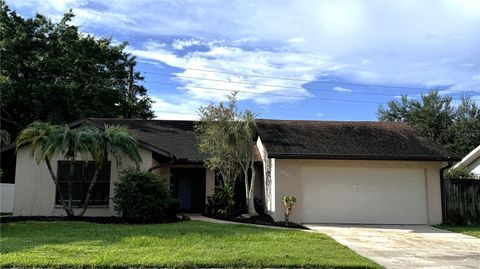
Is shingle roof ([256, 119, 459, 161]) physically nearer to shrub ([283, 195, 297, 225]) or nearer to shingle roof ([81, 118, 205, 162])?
shrub ([283, 195, 297, 225])

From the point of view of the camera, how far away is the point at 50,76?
28.7 m

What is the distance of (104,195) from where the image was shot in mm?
16922

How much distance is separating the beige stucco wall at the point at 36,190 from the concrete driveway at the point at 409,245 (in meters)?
7.70

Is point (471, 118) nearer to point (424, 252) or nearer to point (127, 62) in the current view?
point (127, 62)

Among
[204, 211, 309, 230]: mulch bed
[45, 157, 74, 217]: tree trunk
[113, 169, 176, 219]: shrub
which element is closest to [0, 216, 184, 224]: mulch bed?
[113, 169, 176, 219]: shrub

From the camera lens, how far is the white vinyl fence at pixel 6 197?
814 inches

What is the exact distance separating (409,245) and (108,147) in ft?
32.3

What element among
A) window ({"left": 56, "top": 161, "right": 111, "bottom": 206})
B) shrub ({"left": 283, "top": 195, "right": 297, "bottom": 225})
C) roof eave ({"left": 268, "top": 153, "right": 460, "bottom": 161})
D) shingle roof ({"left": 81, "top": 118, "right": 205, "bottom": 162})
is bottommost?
shrub ({"left": 283, "top": 195, "right": 297, "bottom": 225})

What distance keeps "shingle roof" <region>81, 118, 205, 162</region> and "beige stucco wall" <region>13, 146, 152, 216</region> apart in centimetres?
331

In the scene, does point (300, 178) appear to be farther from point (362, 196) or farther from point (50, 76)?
point (50, 76)

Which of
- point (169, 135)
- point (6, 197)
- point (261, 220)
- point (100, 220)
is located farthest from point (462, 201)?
point (6, 197)

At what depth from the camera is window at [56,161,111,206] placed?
54.9 ft

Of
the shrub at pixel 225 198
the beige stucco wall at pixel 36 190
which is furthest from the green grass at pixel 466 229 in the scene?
the beige stucco wall at pixel 36 190

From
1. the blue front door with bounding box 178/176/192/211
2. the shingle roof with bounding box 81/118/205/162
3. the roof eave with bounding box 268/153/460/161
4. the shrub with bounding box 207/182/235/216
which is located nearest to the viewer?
the roof eave with bounding box 268/153/460/161
